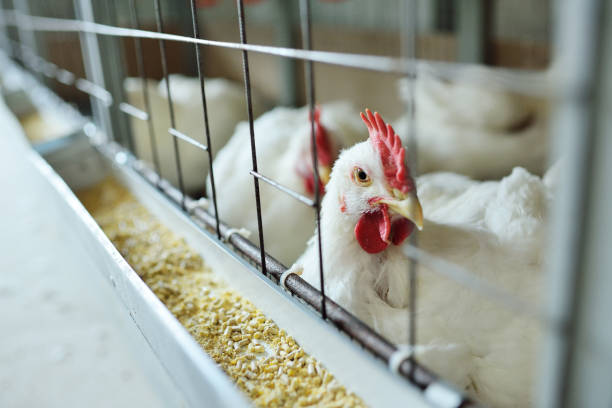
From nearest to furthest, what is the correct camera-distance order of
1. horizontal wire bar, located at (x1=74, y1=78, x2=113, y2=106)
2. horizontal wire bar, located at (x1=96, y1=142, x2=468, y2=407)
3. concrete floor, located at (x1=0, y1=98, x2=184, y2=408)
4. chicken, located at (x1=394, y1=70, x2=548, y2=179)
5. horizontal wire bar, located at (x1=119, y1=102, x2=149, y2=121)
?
horizontal wire bar, located at (x1=96, y1=142, x2=468, y2=407) < concrete floor, located at (x1=0, y1=98, x2=184, y2=408) < horizontal wire bar, located at (x1=119, y1=102, x2=149, y2=121) < horizontal wire bar, located at (x1=74, y1=78, x2=113, y2=106) < chicken, located at (x1=394, y1=70, x2=548, y2=179)

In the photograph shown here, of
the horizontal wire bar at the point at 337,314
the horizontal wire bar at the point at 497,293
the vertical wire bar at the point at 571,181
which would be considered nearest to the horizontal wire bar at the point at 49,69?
the horizontal wire bar at the point at 337,314

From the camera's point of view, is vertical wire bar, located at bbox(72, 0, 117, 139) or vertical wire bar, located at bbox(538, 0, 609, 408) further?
vertical wire bar, located at bbox(72, 0, 117, 139)

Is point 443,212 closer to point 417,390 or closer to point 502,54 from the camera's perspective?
point 417,390

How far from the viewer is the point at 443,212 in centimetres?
150

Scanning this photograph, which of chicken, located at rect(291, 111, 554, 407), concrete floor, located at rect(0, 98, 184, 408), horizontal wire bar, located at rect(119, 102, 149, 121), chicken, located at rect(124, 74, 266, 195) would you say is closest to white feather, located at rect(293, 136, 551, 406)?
chicken, located at rect(291, 111, 554, 407)

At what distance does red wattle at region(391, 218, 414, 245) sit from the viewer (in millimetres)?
1205

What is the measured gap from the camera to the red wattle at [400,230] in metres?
1.21

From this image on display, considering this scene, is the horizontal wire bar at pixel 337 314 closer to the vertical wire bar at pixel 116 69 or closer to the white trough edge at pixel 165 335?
the white trough edge at pixel 165 335

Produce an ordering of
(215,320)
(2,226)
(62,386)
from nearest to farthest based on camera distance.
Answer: (215,320)
(62,386)
(2,226)

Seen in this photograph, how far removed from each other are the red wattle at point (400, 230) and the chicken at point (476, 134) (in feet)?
5.07

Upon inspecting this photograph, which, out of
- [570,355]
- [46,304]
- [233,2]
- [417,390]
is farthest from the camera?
[233,2]

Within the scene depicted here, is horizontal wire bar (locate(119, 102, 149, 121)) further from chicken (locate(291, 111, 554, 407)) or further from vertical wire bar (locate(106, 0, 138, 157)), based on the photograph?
chicken (locate(291, 111, 554, 407))

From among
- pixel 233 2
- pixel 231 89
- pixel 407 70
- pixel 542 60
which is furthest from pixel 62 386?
pixel 233 2

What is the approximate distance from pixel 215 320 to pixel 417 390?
643mm
